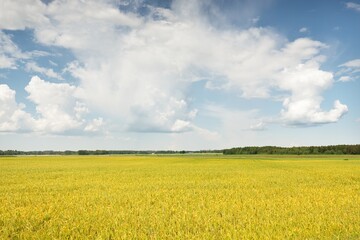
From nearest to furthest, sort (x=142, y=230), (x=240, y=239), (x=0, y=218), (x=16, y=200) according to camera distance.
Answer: (x=240, y=239)
(x=142, y=230)
(x=0, y=218)
(x=16, y=200)

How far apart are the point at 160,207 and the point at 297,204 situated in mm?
5902

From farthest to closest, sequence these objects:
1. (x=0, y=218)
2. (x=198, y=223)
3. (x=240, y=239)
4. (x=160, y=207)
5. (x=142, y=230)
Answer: (x=160, y=207), (x=0, y=218), (x=198, y=223), (x=142, y=230), (x=240, y=239)

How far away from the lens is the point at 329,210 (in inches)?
487

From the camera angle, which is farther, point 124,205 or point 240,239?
point 124,205

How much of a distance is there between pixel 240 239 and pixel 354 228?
13.1 feet

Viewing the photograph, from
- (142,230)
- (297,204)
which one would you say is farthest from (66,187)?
(297,204)

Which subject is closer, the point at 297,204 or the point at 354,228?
the point at 354,228

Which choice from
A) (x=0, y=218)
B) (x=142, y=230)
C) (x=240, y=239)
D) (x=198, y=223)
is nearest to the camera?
(x=240, y=239)

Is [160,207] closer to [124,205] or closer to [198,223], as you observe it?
[124,205]

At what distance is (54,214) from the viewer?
11617 mm

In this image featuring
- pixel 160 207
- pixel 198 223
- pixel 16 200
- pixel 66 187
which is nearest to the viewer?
pixel 198 223

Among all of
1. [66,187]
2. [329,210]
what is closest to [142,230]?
[329,210]

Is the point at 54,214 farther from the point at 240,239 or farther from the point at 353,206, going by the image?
the point at 353,206

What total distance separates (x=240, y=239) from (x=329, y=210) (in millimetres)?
5704
